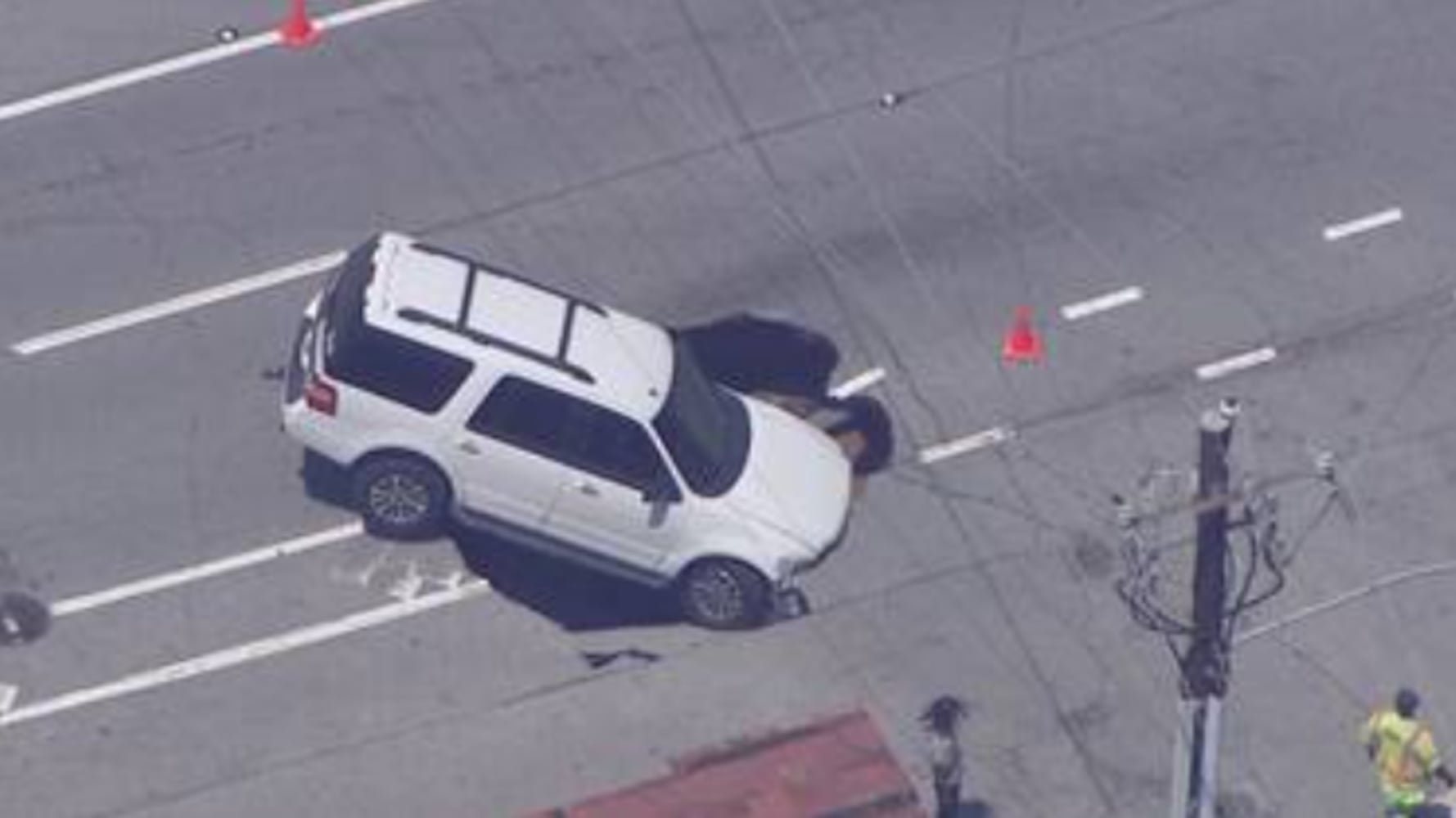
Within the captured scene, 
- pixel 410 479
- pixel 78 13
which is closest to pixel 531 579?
pixel 410 479

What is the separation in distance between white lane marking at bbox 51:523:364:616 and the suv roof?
210 centimetres

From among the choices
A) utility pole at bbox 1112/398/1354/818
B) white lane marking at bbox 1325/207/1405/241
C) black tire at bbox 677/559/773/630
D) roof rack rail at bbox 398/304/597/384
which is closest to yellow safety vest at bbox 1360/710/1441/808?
utility pole at bbox 1112/398/1354/818

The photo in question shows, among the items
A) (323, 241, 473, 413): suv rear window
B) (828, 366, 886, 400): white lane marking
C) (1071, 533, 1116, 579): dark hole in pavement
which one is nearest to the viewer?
(323, 241, 473, 413): suv rear window

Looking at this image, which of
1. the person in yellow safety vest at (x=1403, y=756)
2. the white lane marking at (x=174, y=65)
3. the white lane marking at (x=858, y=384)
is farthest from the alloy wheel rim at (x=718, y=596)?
the white lane marking at (x=174, y=65)

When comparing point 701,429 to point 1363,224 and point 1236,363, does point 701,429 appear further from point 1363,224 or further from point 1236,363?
point 1363,224

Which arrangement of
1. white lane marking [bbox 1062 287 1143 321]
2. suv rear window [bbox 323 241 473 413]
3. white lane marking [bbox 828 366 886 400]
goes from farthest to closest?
white lane marking [bbox 1062 287 1143 321]
white lane marking [bbox 828 366 886 400]
suv rear window [bbox 323 241 473 413]

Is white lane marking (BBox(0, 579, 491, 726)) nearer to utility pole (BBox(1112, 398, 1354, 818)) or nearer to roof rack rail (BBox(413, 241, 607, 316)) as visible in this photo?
roof rack rail (BBox(413, 241, 607, 316))

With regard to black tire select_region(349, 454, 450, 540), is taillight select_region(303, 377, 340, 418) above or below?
above

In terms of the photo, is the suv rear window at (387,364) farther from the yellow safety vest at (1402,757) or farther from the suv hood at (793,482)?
the yellow safety vest at (1402,757)

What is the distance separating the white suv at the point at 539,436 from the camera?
93.9ft

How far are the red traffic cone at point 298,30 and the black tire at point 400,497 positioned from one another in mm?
5819

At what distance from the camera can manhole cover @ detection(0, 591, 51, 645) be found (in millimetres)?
28797

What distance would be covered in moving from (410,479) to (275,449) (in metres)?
1.67

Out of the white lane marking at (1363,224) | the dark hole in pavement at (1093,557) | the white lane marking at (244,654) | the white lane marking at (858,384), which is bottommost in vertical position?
the white lane marking at (244,654)
